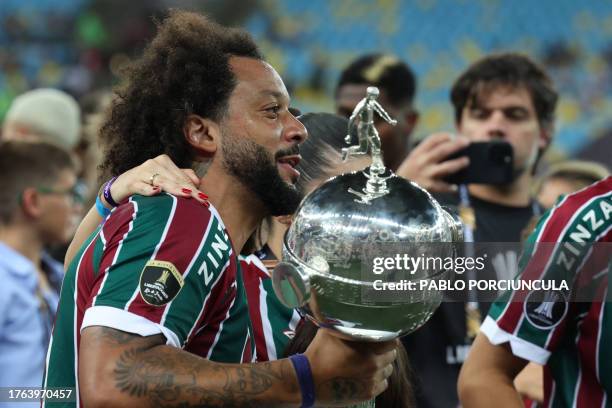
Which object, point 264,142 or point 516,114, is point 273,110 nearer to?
point 264,142

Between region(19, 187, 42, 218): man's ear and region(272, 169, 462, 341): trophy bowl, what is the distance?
2807 millimetres

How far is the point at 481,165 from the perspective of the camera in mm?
3770

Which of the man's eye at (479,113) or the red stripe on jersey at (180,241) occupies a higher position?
the man's eye at (479,113)

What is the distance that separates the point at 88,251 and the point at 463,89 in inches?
101

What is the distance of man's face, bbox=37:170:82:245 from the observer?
4.26 metres

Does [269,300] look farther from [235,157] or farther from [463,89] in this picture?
[463,89]

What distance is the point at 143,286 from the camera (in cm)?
181

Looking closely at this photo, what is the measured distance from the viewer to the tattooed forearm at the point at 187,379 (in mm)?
1692

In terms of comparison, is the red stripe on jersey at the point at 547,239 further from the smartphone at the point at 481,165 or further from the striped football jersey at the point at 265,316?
the smartphone at the point at 481,165

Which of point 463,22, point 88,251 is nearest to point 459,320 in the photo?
point 88,251

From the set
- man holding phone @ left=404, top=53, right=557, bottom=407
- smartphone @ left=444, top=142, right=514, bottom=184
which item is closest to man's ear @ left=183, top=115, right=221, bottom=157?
man holding phone @ left=404, top=53, right=557, bottom=407

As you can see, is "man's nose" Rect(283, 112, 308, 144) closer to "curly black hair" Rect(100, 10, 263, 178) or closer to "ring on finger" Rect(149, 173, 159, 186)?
"curly black hair" Rect(100, 10, 263, 178)

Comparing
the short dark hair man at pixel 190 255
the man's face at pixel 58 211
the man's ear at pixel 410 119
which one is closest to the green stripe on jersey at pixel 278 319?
the short dark hair man at pixel 190 255

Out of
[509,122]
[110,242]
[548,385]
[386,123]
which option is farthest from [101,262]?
→ [509,122]
